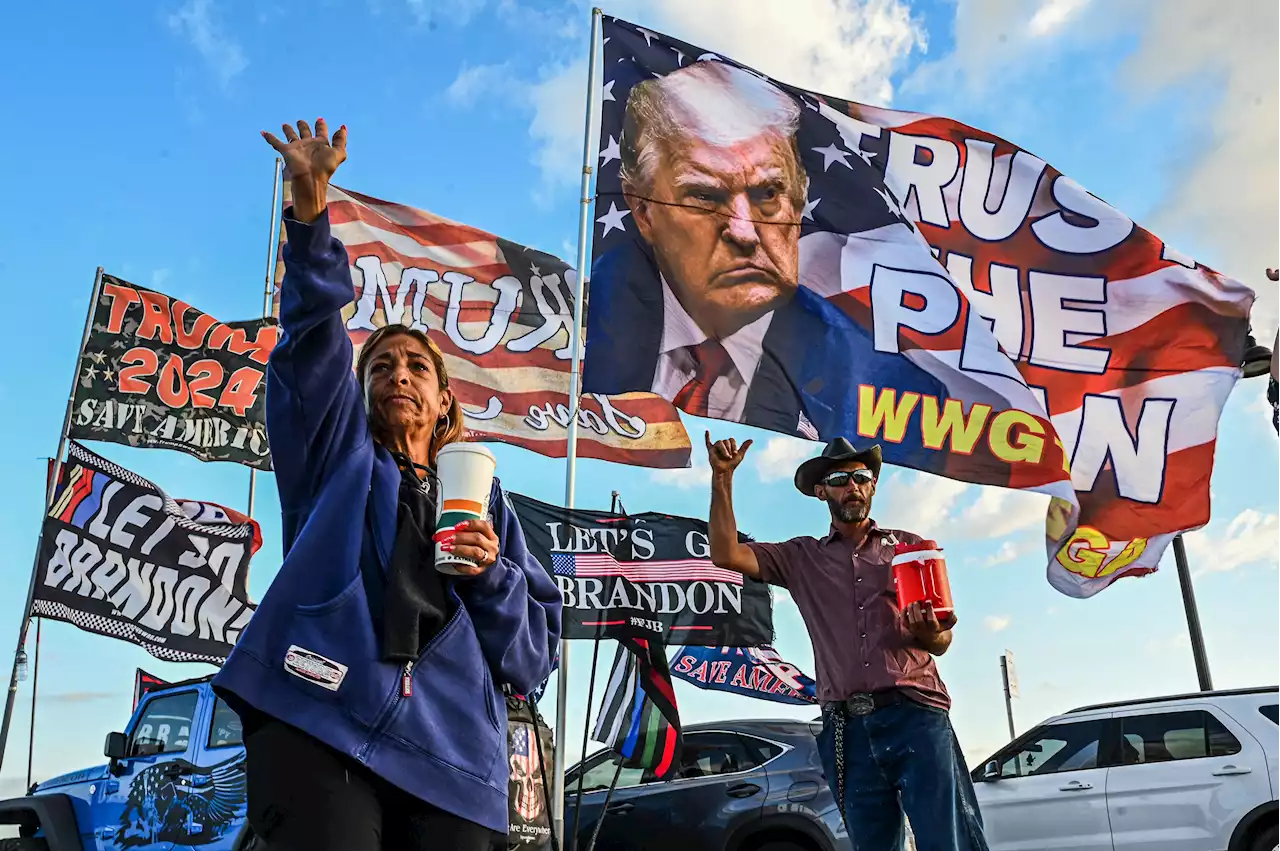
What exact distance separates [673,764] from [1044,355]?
13.5ft

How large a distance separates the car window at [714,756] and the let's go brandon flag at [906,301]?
10.5 feet

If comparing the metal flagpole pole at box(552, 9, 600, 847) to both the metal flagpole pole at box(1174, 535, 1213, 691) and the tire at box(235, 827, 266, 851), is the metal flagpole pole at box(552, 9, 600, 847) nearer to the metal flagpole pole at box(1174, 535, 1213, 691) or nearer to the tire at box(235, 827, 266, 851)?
the tire at box(235, 827, 266, 851)

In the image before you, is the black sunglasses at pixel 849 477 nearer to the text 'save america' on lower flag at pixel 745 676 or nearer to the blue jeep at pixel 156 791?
the blue jeep at pixel 156 791

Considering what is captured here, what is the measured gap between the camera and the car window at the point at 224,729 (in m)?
8.20

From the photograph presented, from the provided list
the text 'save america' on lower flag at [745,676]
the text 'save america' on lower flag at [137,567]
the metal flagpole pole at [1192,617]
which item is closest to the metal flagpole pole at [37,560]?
the text 'save america' on lower flag at [137,567]

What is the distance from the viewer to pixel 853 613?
4590 mm

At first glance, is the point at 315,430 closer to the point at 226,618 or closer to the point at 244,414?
the point at 226,618

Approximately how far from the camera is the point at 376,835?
1932 millimetres

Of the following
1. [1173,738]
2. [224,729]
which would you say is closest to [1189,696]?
[1173,738]

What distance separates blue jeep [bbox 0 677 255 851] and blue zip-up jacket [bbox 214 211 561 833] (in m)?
6.59

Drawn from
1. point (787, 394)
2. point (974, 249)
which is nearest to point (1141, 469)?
point (974, 249)

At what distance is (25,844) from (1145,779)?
899 centimetres

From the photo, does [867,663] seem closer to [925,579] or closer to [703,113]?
[925,579]

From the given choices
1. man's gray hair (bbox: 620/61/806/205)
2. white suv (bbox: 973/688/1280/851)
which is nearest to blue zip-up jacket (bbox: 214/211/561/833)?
man's gray hair (bbox: 620/61/806/205)
